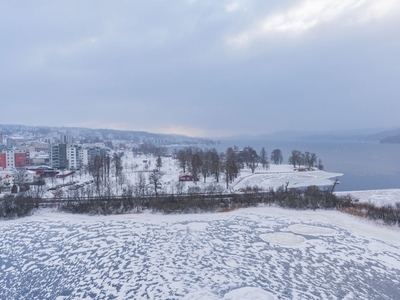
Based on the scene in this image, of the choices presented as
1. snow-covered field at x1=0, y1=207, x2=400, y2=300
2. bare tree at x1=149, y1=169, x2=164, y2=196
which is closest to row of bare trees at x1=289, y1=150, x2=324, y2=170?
bare tree at x1=149, y1=169, x2=164, y2=196

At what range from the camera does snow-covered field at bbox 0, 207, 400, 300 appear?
8117mm

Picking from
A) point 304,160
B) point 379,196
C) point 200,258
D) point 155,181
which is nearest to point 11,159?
point 155,181

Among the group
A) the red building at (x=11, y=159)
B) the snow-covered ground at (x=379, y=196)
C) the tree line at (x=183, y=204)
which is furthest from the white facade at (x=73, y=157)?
the snow-covered ground at (x=379, y=196)

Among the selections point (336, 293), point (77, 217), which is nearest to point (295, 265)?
point (336, 293)

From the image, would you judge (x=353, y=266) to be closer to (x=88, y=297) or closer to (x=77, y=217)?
(x=88, y=297)

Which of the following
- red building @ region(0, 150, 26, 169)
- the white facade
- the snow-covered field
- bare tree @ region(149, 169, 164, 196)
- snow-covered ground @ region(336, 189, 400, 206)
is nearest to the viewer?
the snow-covered field

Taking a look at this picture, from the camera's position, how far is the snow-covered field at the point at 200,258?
26.6ft

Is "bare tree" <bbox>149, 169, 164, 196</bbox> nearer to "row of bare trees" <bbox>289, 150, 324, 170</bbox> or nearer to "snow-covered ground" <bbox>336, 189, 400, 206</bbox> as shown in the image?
"snow-covered ground" <bbox>336, 189, 400, 206</bbox>

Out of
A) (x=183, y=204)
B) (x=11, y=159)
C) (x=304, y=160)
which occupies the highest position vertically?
(x=11, y=159)

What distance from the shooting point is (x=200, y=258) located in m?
10.3

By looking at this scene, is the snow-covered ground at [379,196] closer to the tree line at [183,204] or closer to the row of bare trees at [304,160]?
the tree line at [183,204]

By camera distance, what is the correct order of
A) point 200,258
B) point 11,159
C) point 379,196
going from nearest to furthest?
point 200,258
point 379,196
point 11,159

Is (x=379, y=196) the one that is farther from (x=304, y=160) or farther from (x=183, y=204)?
(x=304, y=160)

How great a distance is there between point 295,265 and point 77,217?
13.5m
